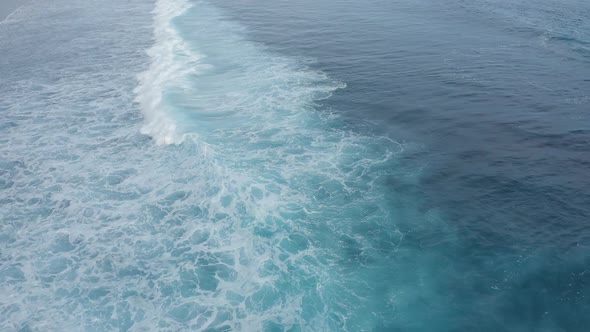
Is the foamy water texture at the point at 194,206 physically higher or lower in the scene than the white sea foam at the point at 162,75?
lower

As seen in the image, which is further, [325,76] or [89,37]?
[89,37]

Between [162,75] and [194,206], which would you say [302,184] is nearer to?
[194,206]

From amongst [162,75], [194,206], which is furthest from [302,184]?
[162,75]

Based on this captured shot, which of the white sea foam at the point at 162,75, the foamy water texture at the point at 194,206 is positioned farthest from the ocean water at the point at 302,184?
the white sea foam at the point at 162,75

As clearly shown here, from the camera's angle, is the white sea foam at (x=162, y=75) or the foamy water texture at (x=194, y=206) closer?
the foamy water texture at (x=194, y=206)

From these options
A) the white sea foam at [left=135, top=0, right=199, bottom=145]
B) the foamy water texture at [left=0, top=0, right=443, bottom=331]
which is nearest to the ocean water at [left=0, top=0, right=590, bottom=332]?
the foamy water texture at [left=0, top=0, right=443, bottom=331]

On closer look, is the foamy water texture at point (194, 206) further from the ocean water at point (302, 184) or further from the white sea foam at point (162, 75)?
the white sea foam at point (162, 75)

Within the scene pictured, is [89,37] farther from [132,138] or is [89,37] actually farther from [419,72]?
[419,72]

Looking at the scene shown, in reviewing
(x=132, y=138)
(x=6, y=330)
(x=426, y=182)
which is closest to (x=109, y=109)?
(x=132, y=138)
